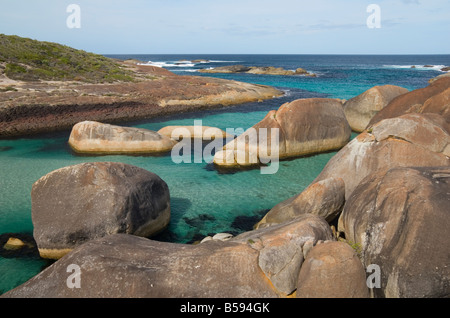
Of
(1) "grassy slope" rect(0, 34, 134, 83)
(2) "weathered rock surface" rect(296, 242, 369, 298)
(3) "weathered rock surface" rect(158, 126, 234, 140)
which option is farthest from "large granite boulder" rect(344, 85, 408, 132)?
(1) "grassy slope" rect(0, 34, 134, 83)

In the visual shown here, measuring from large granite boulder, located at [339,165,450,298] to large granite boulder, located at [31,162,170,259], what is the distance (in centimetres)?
674

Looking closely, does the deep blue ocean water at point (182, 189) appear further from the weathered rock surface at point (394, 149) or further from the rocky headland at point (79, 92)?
the rocky headland at point (79, 92)

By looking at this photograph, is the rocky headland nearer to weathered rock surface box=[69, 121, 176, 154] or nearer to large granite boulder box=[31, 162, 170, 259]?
weathered rock surface box=[69, 121, 176, 154]

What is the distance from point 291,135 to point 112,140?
11214 millimetres

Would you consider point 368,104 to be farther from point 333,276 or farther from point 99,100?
point 99,100

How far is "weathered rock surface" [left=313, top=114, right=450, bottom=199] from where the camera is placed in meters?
11.7

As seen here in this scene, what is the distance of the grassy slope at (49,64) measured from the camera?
38062 mm

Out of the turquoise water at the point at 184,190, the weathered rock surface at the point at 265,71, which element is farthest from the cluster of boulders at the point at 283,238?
the weathered rock surface at the point at 265,71

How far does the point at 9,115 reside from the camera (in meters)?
27.3

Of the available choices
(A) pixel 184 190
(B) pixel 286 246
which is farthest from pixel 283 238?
(A) pixel 184 190

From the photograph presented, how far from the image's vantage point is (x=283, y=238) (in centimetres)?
752

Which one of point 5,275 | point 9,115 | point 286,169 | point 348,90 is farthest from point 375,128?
point 348,90
